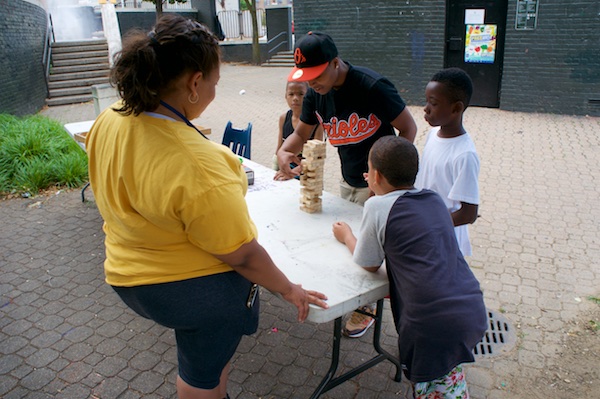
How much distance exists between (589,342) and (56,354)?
11.2ft

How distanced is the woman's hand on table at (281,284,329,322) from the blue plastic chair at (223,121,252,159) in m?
3.01

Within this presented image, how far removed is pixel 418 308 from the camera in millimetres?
1885

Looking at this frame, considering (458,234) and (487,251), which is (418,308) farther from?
(487,251)

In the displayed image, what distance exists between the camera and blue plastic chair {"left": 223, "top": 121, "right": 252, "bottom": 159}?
480cm

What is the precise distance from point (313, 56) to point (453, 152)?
88 cm

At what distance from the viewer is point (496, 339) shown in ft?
10.2

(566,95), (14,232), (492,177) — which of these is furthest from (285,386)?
(566,95)

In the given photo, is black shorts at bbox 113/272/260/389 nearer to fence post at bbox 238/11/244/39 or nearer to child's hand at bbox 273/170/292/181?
child's hand at bbox 273/170/292/181

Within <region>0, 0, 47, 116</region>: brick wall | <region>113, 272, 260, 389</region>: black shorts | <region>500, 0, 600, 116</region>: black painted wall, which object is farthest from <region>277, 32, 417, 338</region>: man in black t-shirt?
<region>0, 0, 47, 116</region>: brick wall

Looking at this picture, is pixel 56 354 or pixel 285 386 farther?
pixel 56 354

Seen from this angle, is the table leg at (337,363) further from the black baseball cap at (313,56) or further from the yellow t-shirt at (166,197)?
the black baseball cap at (313,56)

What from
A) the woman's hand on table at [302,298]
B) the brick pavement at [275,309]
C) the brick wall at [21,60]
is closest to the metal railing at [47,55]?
the brick wall at [21,60]

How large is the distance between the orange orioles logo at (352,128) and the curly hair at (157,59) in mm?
1393

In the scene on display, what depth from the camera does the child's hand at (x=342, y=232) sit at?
240 centimetres
